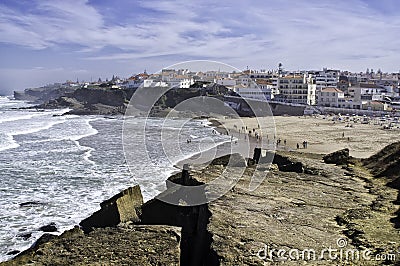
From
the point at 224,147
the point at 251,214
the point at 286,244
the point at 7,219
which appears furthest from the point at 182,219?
the point at 224,147

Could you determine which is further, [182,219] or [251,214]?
[182,219]

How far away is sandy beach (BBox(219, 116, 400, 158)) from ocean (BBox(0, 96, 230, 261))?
20.4 ft

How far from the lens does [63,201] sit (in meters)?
17.0

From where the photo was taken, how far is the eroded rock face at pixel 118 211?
11297mm

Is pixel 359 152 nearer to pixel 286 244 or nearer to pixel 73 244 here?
pixel 286 244

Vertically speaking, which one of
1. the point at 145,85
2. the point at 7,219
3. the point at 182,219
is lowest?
the point at 7,219

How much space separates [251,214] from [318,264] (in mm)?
2604

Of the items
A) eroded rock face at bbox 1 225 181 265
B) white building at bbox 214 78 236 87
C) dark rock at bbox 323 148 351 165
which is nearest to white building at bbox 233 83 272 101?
white building at bbox 214 78 236 87

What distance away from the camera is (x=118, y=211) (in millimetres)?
11281

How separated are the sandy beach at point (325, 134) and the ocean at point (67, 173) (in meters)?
6.21

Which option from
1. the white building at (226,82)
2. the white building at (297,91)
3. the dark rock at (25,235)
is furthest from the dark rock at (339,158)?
the white building at (226,82)

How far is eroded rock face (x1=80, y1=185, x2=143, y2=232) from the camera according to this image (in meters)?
11.3

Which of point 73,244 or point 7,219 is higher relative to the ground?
point 73,244

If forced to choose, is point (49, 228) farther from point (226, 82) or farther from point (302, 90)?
point (226, 82)
